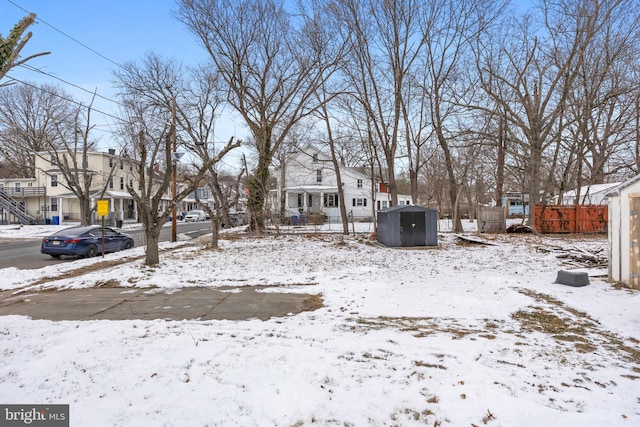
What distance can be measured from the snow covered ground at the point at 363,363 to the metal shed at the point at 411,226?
27.3 ft

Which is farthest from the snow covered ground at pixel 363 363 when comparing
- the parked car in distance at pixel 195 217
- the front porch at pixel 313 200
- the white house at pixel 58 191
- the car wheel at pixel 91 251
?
the parked car in distance at pixel 195 217

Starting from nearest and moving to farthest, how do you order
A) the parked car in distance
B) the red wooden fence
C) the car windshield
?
1. the car windshield
2. the red wooden fence
3. the parked car in distance

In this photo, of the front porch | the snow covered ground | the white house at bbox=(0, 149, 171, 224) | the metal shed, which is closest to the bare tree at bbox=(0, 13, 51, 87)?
the snow covered ground

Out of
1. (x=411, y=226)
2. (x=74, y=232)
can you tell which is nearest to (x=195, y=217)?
(x=74, y=232)

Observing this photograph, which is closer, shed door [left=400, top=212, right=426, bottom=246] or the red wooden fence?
shed door [left=400, top=212, right=426, bottom=246]

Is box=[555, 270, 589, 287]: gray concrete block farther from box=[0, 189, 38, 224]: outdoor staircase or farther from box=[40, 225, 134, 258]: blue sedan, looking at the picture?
box=[0, 189, 38, 224]: outdoor staircase

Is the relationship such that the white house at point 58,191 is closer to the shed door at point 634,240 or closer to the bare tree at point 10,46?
the bare tree at point 10,46

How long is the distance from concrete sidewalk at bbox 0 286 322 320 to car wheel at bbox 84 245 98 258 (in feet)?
20.4

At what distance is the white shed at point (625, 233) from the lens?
7.46 metres

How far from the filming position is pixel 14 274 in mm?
10242

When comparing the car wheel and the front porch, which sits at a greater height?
the front porch

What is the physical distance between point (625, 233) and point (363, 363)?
6876 mm

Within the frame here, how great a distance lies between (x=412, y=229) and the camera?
1603 centimetres

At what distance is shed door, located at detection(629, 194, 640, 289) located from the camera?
7.42 metres
